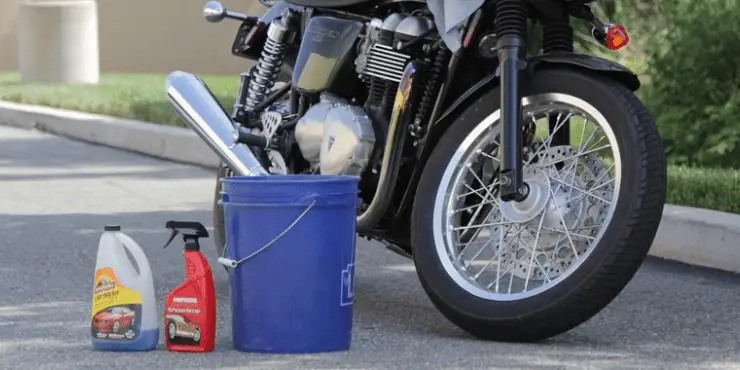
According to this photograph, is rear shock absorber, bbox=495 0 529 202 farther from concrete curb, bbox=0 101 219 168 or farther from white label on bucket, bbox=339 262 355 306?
concrete curb, bbox=0 101 219 168

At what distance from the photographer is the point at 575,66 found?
17.5 feet

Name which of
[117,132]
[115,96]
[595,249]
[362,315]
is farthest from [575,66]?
[115,96]

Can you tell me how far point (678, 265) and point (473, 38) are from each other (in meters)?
2.29

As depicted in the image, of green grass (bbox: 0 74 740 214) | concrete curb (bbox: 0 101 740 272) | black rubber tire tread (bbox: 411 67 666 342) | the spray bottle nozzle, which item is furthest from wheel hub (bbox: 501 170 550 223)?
concrete curb (bbox: 0 101 740 272)

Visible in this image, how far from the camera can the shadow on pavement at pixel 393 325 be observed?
5.03m

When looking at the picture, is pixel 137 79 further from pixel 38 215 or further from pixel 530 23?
pixel 530 23

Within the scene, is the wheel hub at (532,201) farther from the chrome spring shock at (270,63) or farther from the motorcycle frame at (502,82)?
the chrome spring shock at (270,63)

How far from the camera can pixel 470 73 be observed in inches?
226

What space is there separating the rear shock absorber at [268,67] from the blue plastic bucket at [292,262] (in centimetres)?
165

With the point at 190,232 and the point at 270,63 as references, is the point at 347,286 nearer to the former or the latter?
the point at 190,232

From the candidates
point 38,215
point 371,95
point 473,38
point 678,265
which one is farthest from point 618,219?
point 38,215

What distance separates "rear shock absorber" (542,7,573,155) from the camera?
552 cm

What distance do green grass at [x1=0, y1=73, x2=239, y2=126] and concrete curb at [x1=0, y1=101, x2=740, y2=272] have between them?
0.67 ft

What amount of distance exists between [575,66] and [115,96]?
11.8 m
